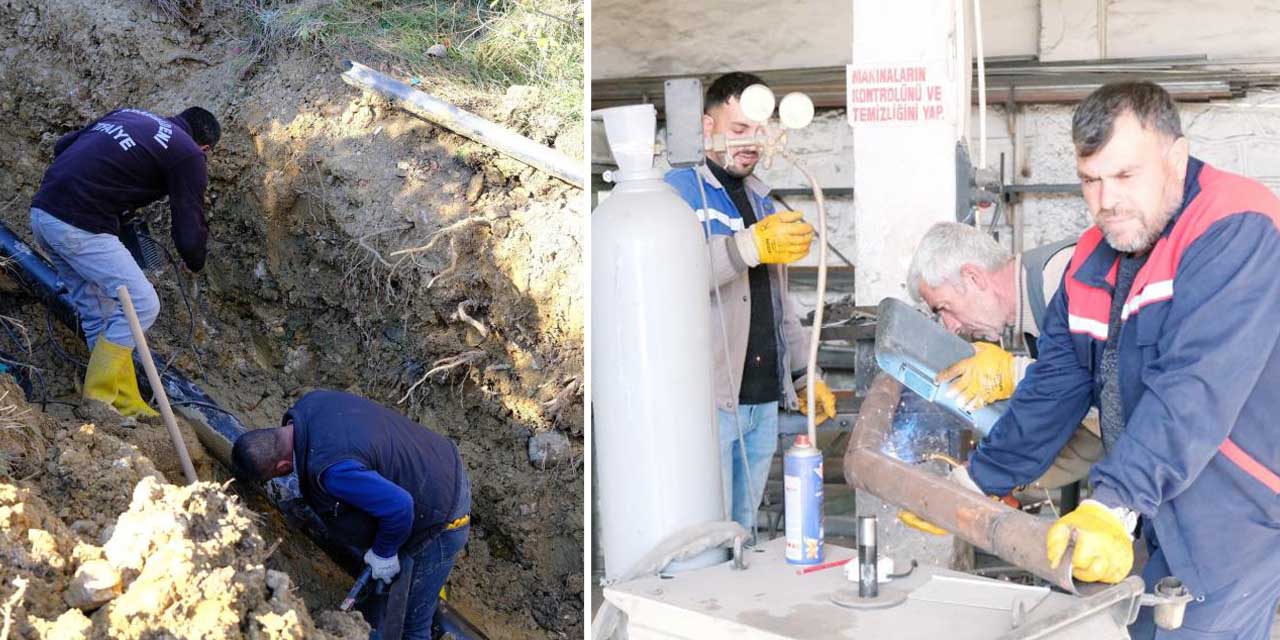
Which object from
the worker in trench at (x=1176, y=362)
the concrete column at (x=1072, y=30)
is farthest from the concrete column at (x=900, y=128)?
the concrete column at (x=1072, y=30)

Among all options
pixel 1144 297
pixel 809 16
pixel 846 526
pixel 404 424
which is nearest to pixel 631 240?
pixel 1144 297

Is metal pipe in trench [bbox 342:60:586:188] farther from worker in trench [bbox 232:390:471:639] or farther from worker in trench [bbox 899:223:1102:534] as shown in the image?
worker in trench [bbox 899:223:1102:534]

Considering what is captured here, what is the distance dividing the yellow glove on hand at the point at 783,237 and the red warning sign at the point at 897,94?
472 mm

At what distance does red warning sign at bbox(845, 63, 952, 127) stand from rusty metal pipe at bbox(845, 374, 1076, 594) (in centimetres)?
117

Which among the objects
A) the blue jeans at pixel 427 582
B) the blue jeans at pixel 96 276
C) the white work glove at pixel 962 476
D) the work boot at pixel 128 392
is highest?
Result: the blue jeans at pixel 96 276

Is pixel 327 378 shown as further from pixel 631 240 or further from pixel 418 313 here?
pixel 631 240

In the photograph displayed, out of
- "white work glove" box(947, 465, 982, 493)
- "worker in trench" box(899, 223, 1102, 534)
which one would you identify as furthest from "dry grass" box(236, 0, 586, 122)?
"white work glove" box(947, 465, 982, 493)

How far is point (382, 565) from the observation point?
14.1 ft

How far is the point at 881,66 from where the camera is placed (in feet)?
12.0

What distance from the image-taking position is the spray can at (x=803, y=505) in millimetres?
2537

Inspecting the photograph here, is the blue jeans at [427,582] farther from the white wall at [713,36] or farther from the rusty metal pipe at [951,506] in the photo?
the white wall at [713,36]

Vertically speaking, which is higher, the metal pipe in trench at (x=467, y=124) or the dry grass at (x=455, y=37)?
the dry grass at (x=455, y=37)

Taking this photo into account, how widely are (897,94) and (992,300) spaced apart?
835 mm

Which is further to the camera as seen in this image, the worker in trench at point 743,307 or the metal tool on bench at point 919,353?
the worker in trench at point 743,307
